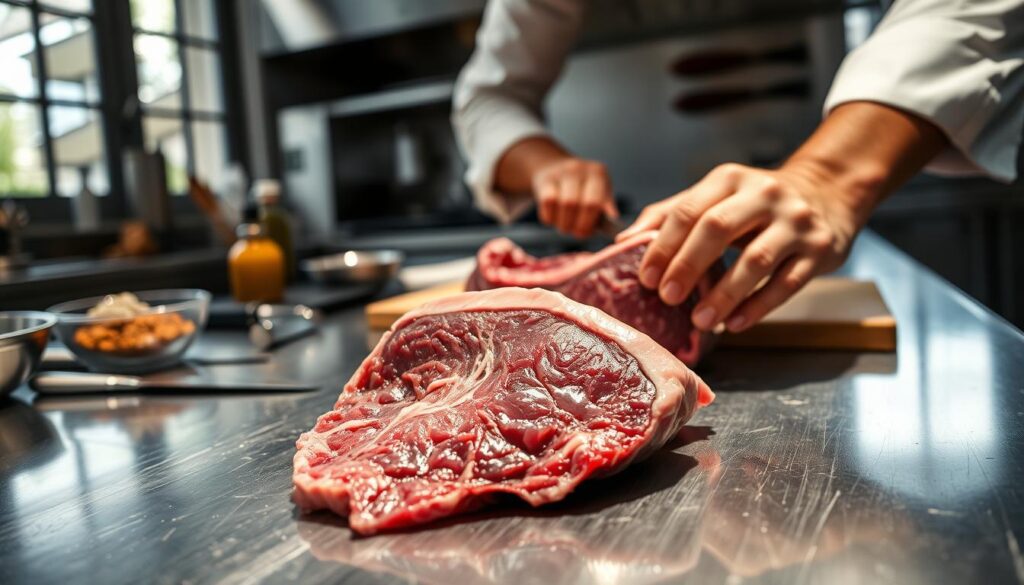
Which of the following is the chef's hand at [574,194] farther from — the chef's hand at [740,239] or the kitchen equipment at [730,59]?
the kitchen equipment at [730,59]

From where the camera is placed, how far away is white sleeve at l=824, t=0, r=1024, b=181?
1.23 meters

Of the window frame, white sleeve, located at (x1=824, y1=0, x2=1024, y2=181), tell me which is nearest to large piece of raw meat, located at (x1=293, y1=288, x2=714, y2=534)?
white sleeve, located at (x1=824, y1=0, x2=1024, y2=181)

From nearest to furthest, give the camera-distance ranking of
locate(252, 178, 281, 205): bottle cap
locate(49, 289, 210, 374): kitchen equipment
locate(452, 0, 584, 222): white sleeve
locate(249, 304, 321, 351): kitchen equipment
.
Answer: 1. locate(49, 289, 210, 374): kitchen equipment
2. locate(249, 304, 321, 351): kitchen equipment
3. locate(252, 178, 281, 205): bottle cap
4. locate(452, 0, 584, 222): white sleeve

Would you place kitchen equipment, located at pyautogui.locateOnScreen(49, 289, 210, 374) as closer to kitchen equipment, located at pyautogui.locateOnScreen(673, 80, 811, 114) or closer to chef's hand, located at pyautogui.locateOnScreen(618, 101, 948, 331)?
chef's hand, located at pyautogui.locateOnScreen(618, 101, 948, 331)

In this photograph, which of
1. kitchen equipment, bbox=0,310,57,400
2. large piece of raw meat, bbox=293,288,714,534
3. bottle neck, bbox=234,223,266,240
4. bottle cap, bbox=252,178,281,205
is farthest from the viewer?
bottle cap, bbox=252,178,281,205

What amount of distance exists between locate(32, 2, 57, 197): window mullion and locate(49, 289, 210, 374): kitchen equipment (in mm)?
2714

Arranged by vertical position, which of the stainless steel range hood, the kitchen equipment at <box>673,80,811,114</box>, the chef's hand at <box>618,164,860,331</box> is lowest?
the chef's hand at <box>618,164,860,331</box>

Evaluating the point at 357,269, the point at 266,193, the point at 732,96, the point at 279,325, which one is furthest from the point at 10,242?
the point at 732,96

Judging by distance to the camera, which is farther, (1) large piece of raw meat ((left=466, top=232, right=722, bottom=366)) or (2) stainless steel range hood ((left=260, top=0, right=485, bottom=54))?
(2) stainless steel range hood ((left=260, top=0, right=485, bottom=54))

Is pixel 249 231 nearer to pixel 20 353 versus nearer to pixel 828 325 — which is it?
pixel 20 353

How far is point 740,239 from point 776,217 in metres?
0.08

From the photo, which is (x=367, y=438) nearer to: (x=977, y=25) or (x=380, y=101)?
(x=977, y=25)

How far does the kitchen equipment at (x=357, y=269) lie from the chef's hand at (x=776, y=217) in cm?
104

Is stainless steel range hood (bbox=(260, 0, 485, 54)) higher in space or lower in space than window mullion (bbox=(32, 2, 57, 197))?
higher
